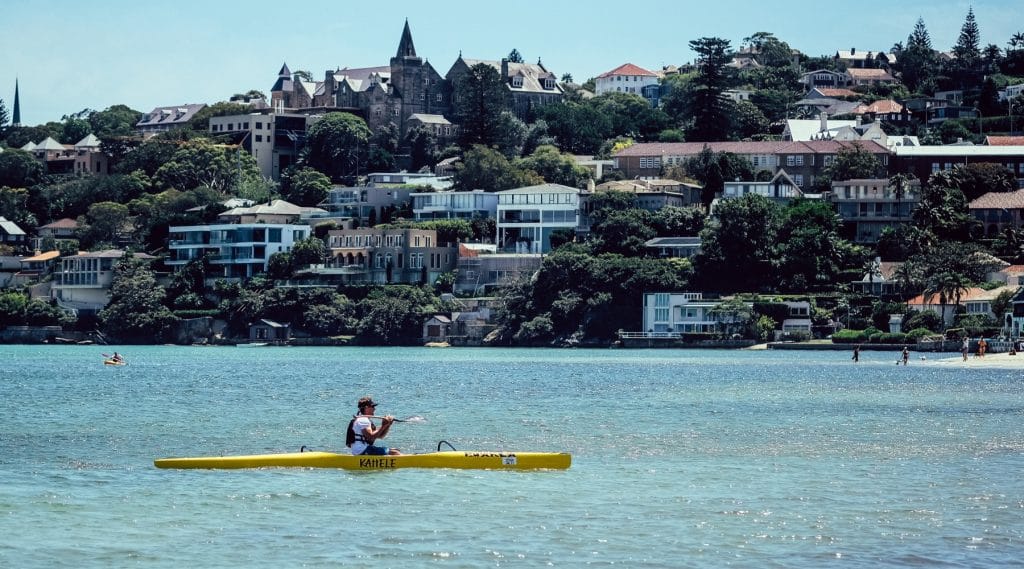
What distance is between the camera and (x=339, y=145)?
164 m

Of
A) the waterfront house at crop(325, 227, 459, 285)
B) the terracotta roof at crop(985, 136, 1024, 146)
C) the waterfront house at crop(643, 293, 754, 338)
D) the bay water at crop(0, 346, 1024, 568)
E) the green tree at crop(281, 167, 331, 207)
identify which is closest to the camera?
the bay water at crop(0, 346, 1024, 568)

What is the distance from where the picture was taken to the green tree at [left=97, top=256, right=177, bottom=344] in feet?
439

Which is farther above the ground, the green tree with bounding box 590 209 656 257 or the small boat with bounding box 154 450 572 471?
the green tree with bounding box 590 209 656 257

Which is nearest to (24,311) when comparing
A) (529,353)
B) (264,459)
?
(529,353)

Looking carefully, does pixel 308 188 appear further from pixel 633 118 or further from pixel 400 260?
pixel 633 118

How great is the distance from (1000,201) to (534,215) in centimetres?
3632

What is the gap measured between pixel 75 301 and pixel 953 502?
121m

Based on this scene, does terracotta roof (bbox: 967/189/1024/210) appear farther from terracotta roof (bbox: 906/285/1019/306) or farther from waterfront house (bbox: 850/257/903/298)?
terracotta roof (bbox: 906/285/1019/306)

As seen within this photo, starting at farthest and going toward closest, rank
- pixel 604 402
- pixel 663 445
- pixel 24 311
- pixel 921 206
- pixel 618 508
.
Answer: pixel 24 311 < pixel 921 206 < pixel 604 402 < pixel 663 445 < pixel 618 508

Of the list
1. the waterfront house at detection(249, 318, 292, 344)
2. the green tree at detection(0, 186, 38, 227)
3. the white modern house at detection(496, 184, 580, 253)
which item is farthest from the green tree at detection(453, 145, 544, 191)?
the green tree at detection(0, 186, 38, 227)

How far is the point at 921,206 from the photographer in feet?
400

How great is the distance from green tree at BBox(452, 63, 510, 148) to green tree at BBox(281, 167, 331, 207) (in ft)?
45.2

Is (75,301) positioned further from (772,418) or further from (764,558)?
(764,558)

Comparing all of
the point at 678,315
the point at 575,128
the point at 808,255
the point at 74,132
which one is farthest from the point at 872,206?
the point at 74,132
